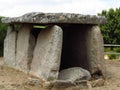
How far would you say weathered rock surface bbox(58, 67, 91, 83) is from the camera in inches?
400

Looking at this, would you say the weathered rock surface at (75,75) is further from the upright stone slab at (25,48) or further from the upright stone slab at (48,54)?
the upright stone slab at (25,48)

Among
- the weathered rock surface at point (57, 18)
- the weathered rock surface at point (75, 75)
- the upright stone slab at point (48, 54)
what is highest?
the weathered rock surface at point (57, 18)

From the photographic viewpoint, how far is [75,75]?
10367 mm

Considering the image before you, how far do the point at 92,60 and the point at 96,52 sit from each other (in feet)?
0.80

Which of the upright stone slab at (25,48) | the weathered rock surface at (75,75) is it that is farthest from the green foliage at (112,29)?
the weathered rock surface at (75,75)

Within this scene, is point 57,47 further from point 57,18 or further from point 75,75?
point 75,75

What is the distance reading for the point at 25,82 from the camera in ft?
33.5

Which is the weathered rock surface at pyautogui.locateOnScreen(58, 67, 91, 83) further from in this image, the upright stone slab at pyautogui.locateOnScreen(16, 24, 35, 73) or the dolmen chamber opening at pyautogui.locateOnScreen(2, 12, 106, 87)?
the upright stone slab at pyautogui.locateOnScreen(16, 24, 35, 73)

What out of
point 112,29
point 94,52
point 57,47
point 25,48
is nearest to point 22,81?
point 57,47

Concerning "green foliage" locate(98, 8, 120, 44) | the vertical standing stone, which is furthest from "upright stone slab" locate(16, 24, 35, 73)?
"green foliage" locate(98, 8, 120, 44)

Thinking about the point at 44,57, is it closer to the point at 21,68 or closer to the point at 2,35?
the point at 21,68

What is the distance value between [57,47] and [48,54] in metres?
0.36

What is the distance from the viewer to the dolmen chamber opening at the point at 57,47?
10352 millimetres

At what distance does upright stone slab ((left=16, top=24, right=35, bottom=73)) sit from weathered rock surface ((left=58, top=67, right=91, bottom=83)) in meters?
1.39
